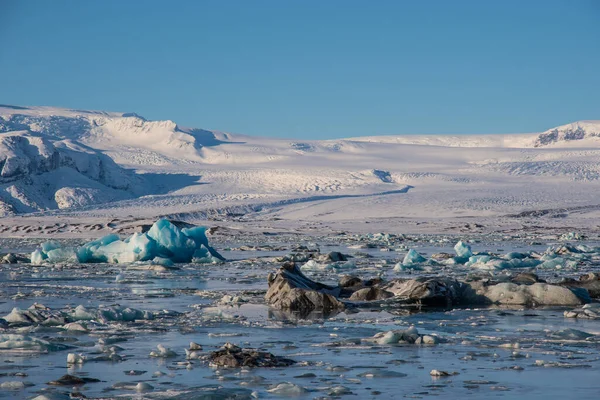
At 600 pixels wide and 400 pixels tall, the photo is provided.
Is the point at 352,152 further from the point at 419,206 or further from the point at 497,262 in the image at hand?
the point at 497,262

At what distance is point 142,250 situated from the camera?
20.0 m

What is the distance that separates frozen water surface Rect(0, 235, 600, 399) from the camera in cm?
500

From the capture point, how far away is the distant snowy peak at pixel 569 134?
138 meters

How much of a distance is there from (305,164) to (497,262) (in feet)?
251

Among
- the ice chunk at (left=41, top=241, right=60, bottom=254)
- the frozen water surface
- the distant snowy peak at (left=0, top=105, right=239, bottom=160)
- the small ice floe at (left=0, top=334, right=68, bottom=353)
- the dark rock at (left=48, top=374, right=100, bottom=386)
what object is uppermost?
the distant snowy peak at (left=0, top=105, right=239, bottom=160)

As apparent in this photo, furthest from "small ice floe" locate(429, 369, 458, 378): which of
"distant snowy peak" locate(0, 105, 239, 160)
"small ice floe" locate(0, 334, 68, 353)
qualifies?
"distant snowy peak" locate(0, 105, 239, 160)

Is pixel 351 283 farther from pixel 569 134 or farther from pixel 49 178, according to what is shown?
pixel 569 134

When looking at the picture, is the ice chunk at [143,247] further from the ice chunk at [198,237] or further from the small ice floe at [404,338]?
the small ice floe at [404,338]

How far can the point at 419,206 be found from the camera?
219 feet

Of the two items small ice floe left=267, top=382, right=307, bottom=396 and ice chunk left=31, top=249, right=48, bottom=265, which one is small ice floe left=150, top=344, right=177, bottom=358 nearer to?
small ice floe left=267, top=382, right=307, bottom=396

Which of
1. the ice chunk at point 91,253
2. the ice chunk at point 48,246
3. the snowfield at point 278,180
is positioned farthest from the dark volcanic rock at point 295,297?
the snowfield at point 278,180

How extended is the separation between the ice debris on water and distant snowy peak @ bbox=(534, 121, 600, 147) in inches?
4892

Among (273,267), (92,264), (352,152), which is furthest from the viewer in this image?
(352,152)

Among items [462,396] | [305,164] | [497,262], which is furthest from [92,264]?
[305,164]
